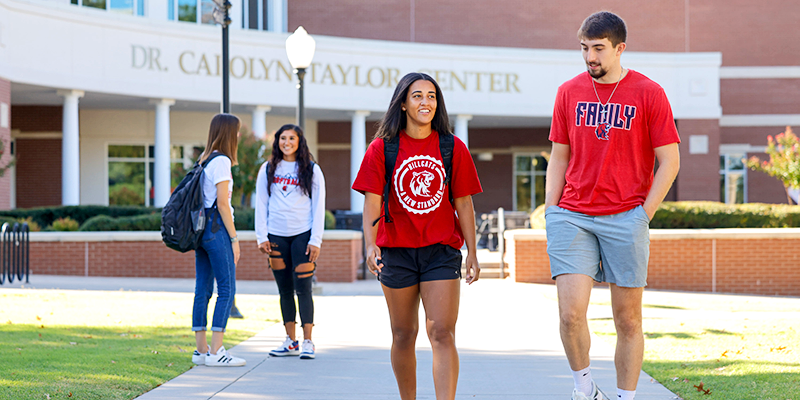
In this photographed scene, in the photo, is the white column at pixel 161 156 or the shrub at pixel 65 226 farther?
the white column at pixel 161 156

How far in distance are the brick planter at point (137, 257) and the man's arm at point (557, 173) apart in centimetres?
992

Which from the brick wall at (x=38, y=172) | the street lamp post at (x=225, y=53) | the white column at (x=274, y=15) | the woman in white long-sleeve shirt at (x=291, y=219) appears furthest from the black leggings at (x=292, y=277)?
the white column at (x=274, y=15)

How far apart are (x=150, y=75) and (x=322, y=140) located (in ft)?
27.2

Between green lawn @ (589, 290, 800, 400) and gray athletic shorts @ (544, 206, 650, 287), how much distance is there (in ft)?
Answer: 4.78

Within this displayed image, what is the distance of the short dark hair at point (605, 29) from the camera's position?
390 cm

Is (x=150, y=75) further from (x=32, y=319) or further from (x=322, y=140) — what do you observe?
(x=32, y=319)

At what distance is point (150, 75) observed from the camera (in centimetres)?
2112

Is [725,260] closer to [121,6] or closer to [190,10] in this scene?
[190,10]

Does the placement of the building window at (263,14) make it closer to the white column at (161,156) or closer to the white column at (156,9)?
the white column at (156,9)

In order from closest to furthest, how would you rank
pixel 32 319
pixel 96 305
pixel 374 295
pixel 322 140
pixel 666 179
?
pixel 666 179 < pixel 32 319 < pixel 96 305 < pixel 374 295 < pixel 322 140

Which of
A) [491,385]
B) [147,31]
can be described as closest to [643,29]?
[147,31]

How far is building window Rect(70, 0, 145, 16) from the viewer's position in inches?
899

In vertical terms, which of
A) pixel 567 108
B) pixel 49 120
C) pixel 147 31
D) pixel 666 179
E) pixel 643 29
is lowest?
pixel 666 179

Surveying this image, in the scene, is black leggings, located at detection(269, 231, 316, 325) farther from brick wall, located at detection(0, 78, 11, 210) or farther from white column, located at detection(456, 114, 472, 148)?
white column, located at detection(456, 114, 472, 148)
